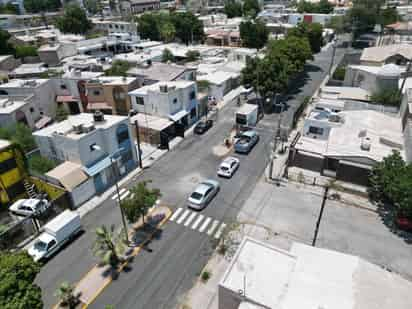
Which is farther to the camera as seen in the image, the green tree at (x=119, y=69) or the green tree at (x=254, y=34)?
the green tree at (x=254, y=34)

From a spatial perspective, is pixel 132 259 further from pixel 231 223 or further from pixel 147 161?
pixel 147 161

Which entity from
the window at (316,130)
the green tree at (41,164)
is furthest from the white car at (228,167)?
the green tree at (41,164)

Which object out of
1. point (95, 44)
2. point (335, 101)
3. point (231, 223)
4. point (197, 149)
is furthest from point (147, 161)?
point (95, 44)

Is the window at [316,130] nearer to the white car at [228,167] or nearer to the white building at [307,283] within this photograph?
the white car at [228,167]

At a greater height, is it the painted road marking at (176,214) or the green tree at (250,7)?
the green tree at (250,7)

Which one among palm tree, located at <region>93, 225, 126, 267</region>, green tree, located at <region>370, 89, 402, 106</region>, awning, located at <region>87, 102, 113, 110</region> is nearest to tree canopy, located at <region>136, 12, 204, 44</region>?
awning, located at <region>87, 102, 113, 110</region>

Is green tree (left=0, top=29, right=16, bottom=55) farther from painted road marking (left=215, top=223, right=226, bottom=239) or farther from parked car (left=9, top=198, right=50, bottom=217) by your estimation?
painted road marking (left=215, top=223, right=226, bottom=239)

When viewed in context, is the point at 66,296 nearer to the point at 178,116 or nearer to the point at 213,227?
the point at 213,227
